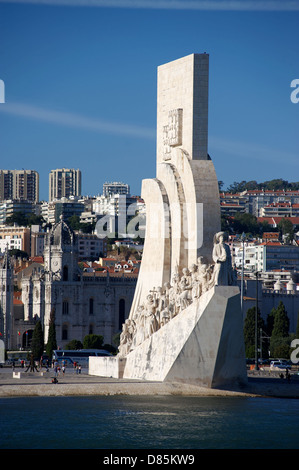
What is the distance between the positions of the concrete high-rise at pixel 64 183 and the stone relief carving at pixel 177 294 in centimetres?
13580

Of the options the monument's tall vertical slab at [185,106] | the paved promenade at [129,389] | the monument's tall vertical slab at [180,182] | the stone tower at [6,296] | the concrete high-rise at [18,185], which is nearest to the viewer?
the paved promenade at [129,389]

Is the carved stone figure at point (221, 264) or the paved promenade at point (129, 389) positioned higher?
the carved stone figure at point (221, 264)

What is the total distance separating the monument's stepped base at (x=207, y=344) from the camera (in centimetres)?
3134

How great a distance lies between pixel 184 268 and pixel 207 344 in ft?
11.1

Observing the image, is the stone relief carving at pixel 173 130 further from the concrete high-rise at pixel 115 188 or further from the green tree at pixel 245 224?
the concrete high-rise at pixel 115 188

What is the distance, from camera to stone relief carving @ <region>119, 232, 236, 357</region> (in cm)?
3189

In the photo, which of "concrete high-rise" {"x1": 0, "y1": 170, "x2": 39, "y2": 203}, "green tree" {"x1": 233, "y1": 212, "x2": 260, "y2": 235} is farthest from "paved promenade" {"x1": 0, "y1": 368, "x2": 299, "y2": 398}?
"concrete high-rise" {"x1": 0, "y1": 170, "x2": 39, "y2": 203}

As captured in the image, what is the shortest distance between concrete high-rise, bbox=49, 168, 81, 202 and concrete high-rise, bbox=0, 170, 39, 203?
12.4ft

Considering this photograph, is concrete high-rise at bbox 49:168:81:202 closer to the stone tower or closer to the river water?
the stone tower

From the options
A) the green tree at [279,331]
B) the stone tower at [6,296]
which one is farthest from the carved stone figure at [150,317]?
the stone tower at [6,296]

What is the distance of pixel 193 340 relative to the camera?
3164cm

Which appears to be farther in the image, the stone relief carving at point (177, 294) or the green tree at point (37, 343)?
the green tree at point (37, 343)

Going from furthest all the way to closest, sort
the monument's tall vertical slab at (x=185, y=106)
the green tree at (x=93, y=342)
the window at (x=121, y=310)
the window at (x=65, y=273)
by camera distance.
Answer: the window at (x=121, y=310) < the window at (x=65, y=273) < the green tree at (x=93, y=342) < the monument's tall vertical slab at (x=185, y=106)
